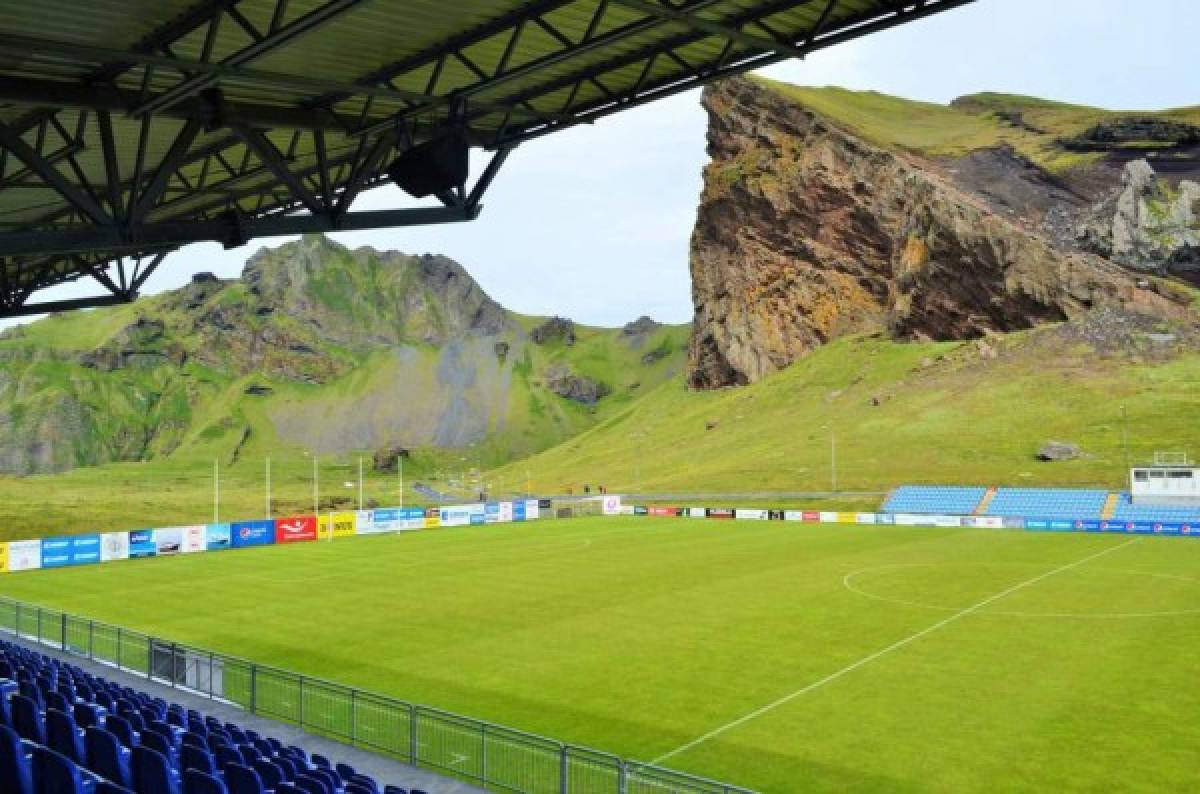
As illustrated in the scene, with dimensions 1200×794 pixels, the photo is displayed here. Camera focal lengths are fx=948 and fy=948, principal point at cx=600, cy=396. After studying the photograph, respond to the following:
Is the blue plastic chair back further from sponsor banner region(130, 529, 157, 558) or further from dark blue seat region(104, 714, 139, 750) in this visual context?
sponsor banner region(130, 529, 157, 558)

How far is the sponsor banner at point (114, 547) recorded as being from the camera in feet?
181

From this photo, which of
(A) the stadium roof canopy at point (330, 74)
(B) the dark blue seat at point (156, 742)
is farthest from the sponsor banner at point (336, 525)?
(B) the dark blue seat at point (156, 742)

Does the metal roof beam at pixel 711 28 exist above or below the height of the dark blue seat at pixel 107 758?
above

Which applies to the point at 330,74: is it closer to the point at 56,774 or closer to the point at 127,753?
the point at 127,753

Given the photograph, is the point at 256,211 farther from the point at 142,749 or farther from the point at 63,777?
the point at 63,777

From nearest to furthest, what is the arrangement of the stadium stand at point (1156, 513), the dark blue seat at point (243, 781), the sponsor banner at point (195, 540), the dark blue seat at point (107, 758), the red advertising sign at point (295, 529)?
1. the dark blue seat at point (107, 758)
2. the dark blue seat at point (243, 781)
3. the sponsor banner at point (195, 540)
4. the stadium stand at point (1156, 513)
5. the red advertising sign at point (295, 529)

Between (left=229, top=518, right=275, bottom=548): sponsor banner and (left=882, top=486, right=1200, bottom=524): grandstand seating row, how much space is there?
164 feet

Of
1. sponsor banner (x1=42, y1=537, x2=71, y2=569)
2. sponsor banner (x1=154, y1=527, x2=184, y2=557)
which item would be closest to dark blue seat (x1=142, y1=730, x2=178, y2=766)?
sponsor banner (x1=42, y1=537, x2=71, y2=569)

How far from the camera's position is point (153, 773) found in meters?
8.67

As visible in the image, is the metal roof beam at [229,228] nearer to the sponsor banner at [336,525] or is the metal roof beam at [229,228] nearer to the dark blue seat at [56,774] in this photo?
the dark blue seat at [56,774]

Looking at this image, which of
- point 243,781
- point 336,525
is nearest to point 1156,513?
point 336,525

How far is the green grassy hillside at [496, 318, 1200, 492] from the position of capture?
330 feet

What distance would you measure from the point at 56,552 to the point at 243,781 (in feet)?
168

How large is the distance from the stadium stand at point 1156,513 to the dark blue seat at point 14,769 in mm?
68989
